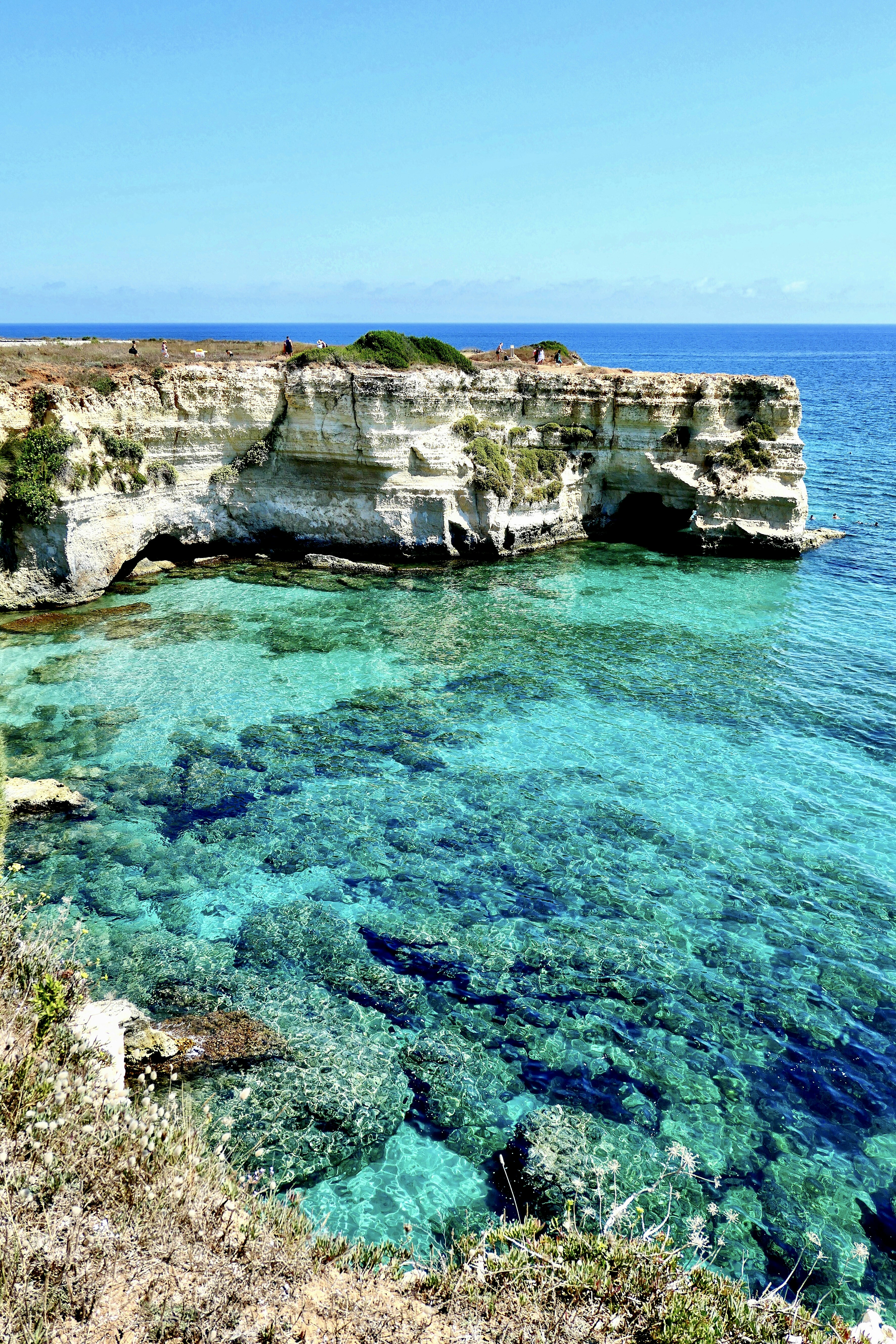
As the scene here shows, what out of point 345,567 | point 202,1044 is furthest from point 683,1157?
point 345,567

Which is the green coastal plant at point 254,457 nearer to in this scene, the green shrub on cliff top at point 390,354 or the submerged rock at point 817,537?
the green shrub on cliff top at point 390,354

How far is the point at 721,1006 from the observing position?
12.0 meters

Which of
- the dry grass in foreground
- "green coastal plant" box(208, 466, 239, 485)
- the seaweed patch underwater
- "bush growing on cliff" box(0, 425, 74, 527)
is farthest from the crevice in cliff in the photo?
the dry grass in foreground

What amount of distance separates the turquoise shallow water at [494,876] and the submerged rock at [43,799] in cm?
38

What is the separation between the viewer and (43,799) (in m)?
16.3

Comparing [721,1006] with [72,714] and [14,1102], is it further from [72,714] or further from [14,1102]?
[72,714]

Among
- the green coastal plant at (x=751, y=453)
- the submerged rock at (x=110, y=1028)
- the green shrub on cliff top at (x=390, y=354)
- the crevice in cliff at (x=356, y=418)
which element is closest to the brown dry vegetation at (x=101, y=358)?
the green shrub on cliff top at (x=390, y=354)

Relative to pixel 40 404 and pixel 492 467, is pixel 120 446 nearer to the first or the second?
pixel 40 404

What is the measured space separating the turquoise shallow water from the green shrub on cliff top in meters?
10.5

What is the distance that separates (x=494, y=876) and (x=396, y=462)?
2103 centimetres

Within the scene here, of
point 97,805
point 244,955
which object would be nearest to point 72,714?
point 97,805

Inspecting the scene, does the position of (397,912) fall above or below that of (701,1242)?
below

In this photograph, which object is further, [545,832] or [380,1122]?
[545,832]

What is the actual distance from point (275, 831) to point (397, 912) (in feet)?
11.4
